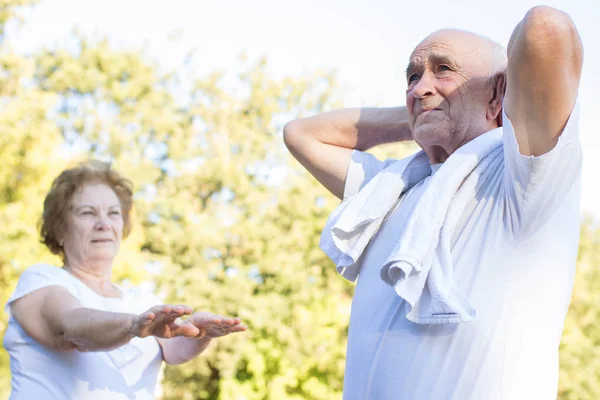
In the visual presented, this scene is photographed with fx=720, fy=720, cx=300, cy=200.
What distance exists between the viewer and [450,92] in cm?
176

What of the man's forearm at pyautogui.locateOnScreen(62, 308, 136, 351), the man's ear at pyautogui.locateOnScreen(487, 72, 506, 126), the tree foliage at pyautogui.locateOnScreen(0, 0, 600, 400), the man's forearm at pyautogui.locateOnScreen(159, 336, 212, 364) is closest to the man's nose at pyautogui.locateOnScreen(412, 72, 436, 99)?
the man's ear at pyautogui.locateOnScreen(487, 72, 506, 126)

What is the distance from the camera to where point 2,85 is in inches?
330

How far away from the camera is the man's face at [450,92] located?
1.77 m

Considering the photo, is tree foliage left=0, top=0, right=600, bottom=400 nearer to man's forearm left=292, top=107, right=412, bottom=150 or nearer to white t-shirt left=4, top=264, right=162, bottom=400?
white t-shirt left=4, top=264, right=162, bottom=400

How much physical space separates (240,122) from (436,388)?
12186mm

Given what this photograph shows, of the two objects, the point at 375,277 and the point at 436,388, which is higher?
the point at 375,277

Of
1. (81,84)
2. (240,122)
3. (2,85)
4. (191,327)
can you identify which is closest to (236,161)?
(240,122)

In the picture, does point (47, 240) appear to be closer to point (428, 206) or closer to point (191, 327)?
point (191, 327)

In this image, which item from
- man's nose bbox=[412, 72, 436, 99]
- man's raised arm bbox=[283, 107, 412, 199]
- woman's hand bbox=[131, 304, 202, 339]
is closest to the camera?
man's nose bbox=[412, 72, 436, 99]

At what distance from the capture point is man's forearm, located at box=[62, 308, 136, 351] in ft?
7.02

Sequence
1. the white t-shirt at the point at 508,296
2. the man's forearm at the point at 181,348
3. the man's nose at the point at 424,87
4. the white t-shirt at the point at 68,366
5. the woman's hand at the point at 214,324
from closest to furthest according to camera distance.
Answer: the white t-shirt at the point at 508,296, the man's nose at the point at 424,87, the woman's hand at the point at 214,324, the white t-shirt at the point at 68,366, the man's forearm at the point at 181,348

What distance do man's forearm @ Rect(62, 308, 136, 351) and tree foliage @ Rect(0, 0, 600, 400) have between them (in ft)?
17.7

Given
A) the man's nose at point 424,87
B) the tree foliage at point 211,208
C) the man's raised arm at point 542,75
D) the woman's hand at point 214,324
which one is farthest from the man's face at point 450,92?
the tree foliage at point 211,208

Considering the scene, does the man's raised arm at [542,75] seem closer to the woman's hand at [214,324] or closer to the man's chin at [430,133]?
the man's chin at [430,133]
